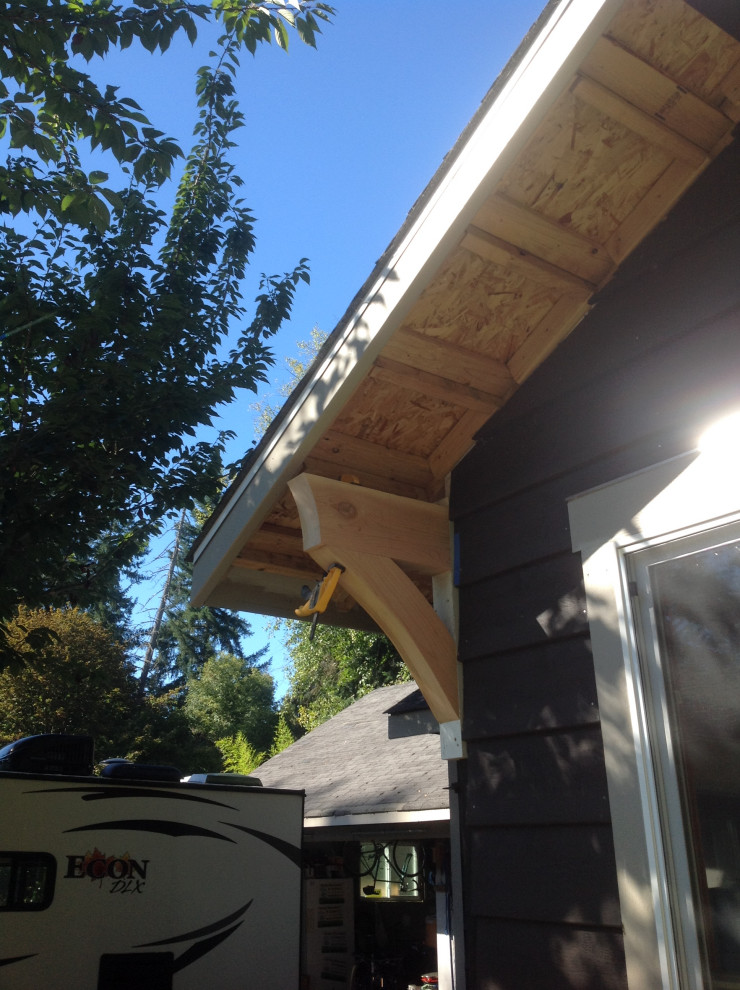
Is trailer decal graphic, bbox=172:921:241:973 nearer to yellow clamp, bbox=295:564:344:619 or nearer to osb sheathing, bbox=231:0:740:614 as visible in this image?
osb sheathing, bbox=231:0:740:614

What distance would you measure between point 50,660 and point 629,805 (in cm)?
390

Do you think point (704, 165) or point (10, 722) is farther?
point (10, 722)

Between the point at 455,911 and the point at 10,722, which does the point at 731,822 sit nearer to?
the point at 455,911

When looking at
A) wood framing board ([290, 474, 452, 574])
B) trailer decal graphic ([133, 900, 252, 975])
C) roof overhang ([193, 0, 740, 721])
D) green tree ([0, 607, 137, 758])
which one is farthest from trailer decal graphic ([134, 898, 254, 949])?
green tree ([0, 607, 137, 758])

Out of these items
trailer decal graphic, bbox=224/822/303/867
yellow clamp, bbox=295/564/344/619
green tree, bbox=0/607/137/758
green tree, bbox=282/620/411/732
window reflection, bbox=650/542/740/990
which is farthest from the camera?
green tree, bbox=282/620/411/732

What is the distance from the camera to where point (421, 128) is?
5.13 m

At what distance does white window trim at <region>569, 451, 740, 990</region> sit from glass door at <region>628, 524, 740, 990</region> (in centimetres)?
3

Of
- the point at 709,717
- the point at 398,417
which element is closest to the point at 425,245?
the point at 398,417

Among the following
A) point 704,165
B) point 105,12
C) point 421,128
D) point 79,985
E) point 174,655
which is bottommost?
point 79,985

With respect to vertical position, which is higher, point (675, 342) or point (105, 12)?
point (105, 12)

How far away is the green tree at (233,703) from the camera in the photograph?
1133 inches

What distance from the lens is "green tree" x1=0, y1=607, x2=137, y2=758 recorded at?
17781 mm

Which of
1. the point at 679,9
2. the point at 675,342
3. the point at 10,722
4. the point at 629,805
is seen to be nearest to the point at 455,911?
the point at 629,805

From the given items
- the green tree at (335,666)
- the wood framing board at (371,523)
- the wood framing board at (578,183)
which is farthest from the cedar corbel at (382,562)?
the green tree at (335,666)
